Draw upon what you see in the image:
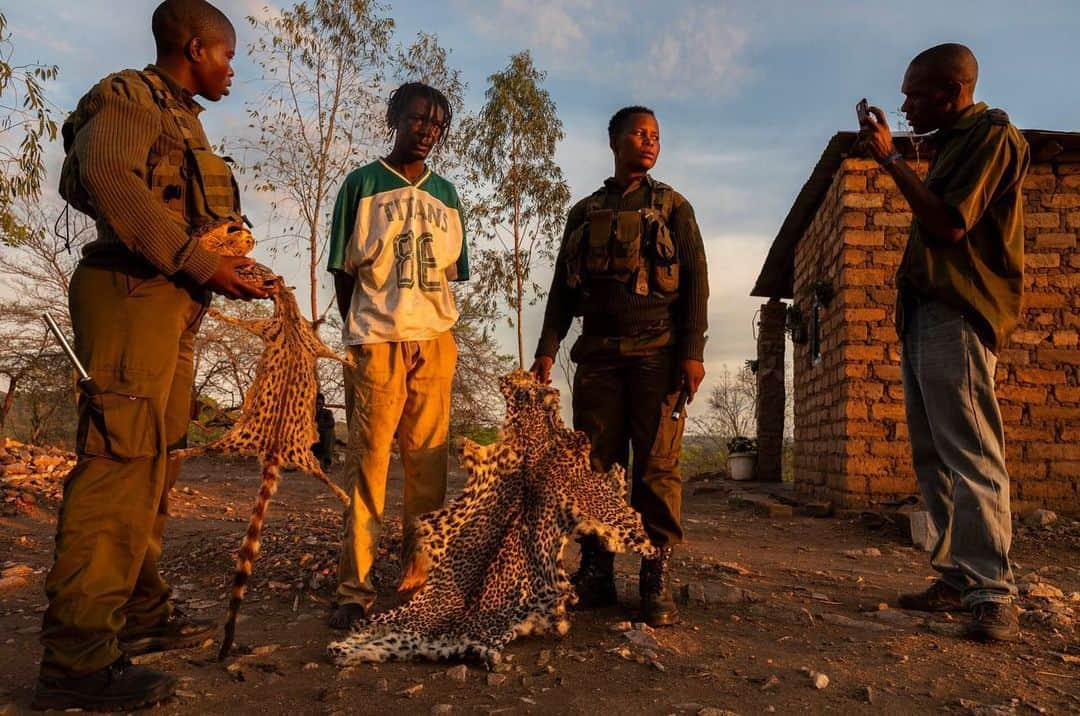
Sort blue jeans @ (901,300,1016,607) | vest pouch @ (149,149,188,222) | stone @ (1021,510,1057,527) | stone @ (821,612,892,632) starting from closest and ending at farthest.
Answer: vest pouch @ (149,149,188,222)
blue jeans @ (901,300,1016,607)
stone @ (821,612,892,632)
stone @ (1021,510,1057,527)

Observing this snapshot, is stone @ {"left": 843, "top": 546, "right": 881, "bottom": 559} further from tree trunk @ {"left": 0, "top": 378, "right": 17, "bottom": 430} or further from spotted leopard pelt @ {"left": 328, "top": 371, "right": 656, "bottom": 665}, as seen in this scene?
tree trunk @ {"left": 0, "top": 378, "right": 17, "bottom": 430}

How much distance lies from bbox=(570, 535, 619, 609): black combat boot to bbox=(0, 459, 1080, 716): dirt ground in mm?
66

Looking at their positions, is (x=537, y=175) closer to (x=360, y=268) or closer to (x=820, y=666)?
(x=360, y=268)

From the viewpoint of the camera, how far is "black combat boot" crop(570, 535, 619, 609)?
317cm

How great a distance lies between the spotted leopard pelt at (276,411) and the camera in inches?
91.4

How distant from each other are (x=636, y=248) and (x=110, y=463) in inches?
81.4

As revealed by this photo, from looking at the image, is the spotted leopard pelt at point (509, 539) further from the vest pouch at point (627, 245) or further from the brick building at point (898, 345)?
the brick building at point (898, 345)

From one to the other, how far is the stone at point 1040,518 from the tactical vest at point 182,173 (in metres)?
6.76

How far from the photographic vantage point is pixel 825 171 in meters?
7.67

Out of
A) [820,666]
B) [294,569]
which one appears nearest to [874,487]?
[820,666]

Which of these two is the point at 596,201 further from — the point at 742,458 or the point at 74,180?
the point at 742,458

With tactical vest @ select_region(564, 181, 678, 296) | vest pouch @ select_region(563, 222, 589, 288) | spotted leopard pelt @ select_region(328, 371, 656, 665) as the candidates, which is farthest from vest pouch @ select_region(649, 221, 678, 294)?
spotted leopard pelt @ select_region(328, 371, 656, 665)

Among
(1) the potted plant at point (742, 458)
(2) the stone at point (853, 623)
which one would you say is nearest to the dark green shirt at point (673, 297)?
(2) the stone at point (853, 623)

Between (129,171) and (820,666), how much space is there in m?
2.72
